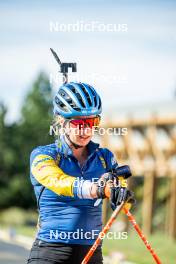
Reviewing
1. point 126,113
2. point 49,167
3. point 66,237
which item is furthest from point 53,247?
point 126,113

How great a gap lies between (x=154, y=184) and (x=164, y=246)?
3309mm

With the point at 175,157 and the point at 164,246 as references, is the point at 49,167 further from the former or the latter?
the point at 175,157

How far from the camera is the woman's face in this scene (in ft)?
12.6

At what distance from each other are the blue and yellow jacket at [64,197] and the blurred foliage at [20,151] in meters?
22.5

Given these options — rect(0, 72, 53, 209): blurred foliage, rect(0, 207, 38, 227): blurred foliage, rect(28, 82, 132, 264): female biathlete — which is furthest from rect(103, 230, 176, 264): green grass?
rect(0, 207, 38, 227): blurred foliage

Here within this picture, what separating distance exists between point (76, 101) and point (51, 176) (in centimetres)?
42

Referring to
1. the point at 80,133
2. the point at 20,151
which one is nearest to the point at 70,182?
→ the point at 80,133

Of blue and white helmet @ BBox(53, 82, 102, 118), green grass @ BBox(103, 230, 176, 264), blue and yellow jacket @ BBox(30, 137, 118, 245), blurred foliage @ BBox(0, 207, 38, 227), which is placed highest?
blue and white helmet @ BBox(53, 82, 102, 118)

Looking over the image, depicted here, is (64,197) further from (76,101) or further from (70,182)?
(76,101)

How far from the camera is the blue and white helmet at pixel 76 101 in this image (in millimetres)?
3898

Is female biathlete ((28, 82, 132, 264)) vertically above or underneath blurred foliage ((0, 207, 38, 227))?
above

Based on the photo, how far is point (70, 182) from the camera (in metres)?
3.71

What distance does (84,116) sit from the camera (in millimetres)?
3873

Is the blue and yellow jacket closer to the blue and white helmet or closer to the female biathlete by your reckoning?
the female biathlete
